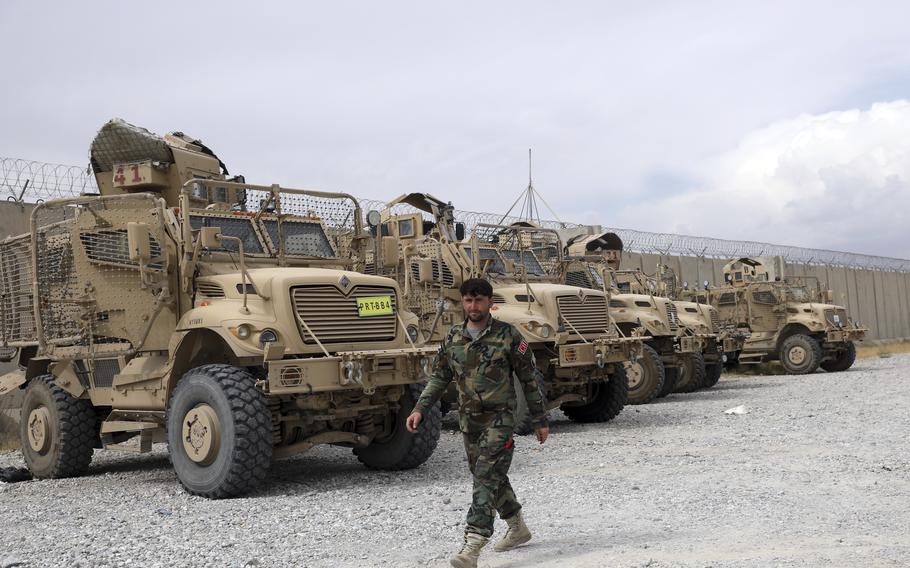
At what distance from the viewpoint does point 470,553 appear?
4.61 metres

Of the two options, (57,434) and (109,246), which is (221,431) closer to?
(109,246)

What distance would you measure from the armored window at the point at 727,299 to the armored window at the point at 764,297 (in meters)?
0.44

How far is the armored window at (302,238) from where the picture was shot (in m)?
8.48

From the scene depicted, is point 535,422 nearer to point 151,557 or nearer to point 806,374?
point 151,557

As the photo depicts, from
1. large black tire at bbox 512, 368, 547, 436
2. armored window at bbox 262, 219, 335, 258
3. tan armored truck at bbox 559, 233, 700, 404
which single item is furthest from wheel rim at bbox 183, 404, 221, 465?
tan armored truck at bbox 559, 233, 700, 404

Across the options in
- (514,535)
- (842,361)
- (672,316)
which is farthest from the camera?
(842,361)

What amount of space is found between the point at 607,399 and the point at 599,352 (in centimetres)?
115

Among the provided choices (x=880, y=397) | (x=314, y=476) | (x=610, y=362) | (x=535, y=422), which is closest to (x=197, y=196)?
(x=314, y=476)

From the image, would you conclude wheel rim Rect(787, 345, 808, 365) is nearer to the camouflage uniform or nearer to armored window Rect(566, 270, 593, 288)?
armored window Rect(566, 270, 593, 288)

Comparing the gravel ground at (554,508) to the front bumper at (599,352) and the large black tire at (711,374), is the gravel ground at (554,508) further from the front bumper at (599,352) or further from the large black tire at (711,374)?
the large black tire at (711,374)

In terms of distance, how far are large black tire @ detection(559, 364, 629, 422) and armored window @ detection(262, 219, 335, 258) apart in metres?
4.27

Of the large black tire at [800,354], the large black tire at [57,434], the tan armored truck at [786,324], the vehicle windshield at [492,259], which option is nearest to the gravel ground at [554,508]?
the large black tire at [57,434]

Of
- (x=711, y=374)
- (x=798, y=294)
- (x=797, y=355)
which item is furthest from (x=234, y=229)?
(x=798, y=294)

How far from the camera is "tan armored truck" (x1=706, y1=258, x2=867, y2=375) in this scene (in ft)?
67.7
